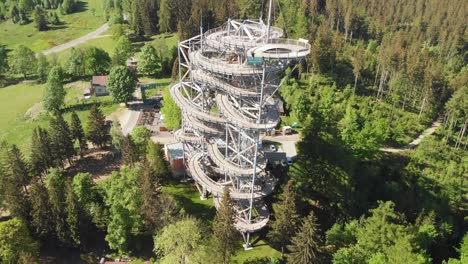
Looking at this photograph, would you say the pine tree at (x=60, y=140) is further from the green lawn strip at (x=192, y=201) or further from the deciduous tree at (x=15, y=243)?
the deciduous tree at (x=15, y=243)

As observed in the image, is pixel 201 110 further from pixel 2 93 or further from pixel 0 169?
pixel 2 93

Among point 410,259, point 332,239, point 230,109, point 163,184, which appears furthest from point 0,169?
point 410,259

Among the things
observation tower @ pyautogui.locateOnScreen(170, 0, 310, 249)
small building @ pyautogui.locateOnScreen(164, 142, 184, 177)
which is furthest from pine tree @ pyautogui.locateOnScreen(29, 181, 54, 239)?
small building @ pyautogui.locateOnScreen(164, 142, 184, 177)

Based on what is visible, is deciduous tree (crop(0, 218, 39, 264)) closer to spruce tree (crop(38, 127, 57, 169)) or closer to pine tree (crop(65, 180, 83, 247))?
pine tree (crop(65, 180, 83, 247))

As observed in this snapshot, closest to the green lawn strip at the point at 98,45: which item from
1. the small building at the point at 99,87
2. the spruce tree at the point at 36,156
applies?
the small building at the point at 99,87

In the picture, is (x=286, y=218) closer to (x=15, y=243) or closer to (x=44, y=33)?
(x=15, y=243)
